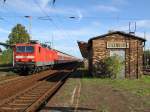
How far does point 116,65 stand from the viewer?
1158 inches

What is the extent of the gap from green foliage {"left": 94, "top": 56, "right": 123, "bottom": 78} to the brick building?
0.46 meters

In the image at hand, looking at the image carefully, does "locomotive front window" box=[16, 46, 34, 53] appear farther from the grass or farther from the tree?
the tree

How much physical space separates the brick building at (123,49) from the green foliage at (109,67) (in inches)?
18.2

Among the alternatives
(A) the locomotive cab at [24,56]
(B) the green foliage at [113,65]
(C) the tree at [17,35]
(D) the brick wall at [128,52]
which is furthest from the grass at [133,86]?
(C) the tree at [17,35]

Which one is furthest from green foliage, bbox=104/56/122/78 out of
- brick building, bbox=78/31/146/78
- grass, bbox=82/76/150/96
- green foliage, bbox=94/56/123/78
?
grass, bbox=82/76/150/96

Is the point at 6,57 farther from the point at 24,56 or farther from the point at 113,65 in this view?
the point at 113,65

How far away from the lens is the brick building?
30609 millimetres

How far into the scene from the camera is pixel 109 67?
29.6 m

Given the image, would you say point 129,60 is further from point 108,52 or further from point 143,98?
point 143,98

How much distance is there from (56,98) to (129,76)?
1504 centimetres

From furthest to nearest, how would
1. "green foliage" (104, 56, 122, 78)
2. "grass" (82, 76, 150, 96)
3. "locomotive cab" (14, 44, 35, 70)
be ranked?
"locomotive cab" (14, 44, 35, 70)
"green foliage" (104, 56, 122, 78)
"grass" (82, 76, 150, 96)

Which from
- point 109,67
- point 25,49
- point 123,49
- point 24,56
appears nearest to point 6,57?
point 25,49

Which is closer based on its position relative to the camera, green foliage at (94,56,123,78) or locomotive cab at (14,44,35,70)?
green foliage at (94,56,123,78)

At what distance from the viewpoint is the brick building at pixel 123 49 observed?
3061 centimetres
